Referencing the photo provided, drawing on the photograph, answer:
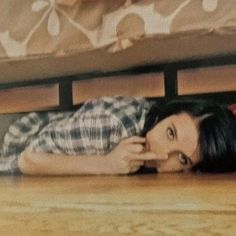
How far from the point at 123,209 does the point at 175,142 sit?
1.67 feet

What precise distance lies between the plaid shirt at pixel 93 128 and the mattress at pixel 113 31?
4.4 inches

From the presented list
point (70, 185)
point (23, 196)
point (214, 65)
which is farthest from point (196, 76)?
point (23, 196)

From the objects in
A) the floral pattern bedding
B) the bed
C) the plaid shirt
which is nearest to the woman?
the plaid shirt

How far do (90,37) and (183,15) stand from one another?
204 mm

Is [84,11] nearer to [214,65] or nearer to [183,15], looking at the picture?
[183,15]

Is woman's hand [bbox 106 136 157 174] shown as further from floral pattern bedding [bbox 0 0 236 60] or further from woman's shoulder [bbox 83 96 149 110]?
floral pattern bedding [bbox 0 0 236 60]

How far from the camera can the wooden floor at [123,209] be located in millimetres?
887

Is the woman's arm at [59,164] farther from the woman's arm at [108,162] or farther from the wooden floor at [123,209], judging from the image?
the wooden floor at [123,209]

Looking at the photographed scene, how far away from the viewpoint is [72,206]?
100 cm

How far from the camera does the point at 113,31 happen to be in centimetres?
129

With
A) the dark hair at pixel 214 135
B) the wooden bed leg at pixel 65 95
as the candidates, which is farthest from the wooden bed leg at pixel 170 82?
the wooden bed leg at pixel 65 95

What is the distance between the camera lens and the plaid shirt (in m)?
1.52

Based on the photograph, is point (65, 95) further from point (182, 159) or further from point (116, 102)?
point (182, 159)

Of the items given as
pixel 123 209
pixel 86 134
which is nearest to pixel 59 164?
pixel 86 134
